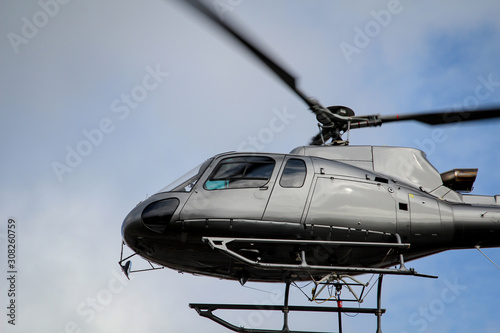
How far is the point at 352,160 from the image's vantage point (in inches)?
540

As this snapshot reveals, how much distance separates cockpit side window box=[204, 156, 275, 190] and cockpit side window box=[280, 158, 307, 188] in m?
Answer: 0.29

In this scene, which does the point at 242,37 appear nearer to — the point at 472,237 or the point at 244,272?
the point at 244,272

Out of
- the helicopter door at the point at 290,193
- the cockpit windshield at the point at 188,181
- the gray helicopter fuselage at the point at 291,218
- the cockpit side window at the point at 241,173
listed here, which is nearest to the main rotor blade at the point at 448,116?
the gray helicopter fuselage at the point at 291,218

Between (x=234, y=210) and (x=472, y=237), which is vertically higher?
(x=472, y=237)

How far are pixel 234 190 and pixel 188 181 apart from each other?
3.70 feet

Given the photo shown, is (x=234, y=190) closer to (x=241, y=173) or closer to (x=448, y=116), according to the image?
(x=241, y=173)

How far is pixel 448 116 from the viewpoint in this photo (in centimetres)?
1343

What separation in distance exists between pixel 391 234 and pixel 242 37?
15.6 ft

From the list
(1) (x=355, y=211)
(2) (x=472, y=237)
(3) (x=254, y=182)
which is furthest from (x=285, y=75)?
(2) (x=472, y=237)

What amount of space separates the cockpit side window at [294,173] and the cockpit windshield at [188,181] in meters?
1.64

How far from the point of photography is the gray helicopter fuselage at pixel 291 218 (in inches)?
475

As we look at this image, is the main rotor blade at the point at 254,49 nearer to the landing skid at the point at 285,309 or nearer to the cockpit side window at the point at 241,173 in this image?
the cockpit side window at the point at 241,173

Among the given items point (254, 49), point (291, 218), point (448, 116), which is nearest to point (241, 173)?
point (291, 218)

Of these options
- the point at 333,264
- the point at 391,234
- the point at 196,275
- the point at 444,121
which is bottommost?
the point at 196,275
